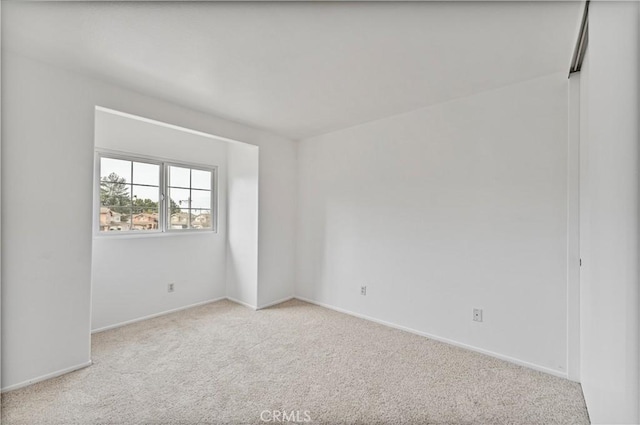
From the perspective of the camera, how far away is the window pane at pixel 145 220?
330 centimetres

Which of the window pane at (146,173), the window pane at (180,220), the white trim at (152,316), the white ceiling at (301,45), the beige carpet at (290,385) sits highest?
the white ceiling at (301,45)

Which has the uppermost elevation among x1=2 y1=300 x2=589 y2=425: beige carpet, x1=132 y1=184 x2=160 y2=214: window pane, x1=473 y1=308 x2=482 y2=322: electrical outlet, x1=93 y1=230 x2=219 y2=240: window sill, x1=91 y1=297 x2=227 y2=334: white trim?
x1=132 y1=184 x2=160 y2=214: window pane

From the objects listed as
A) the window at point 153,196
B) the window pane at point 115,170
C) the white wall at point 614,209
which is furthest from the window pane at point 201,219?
A: the white wall at point 614,209

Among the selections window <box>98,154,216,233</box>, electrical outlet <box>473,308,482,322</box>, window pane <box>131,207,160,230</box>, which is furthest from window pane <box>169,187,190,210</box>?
electrical outlet <box>473,308,482,322</box>

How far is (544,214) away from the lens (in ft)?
7.32

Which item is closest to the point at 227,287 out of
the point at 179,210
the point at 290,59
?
the point at 179,210

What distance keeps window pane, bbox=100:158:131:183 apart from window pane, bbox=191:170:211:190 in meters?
0.77

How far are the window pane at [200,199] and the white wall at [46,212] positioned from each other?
1476 mm

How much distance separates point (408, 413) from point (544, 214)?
5.96 feet

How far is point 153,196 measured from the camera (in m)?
3.47

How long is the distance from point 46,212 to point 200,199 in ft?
6.17

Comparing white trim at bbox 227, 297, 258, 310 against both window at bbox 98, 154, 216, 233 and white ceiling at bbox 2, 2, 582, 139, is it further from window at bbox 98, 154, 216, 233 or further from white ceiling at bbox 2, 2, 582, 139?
white ceiling at bbox 2, 2, 582, 139

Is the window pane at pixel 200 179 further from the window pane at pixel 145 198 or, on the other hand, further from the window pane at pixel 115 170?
the window pane at pixel 115 170

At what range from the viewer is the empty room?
154 cm
